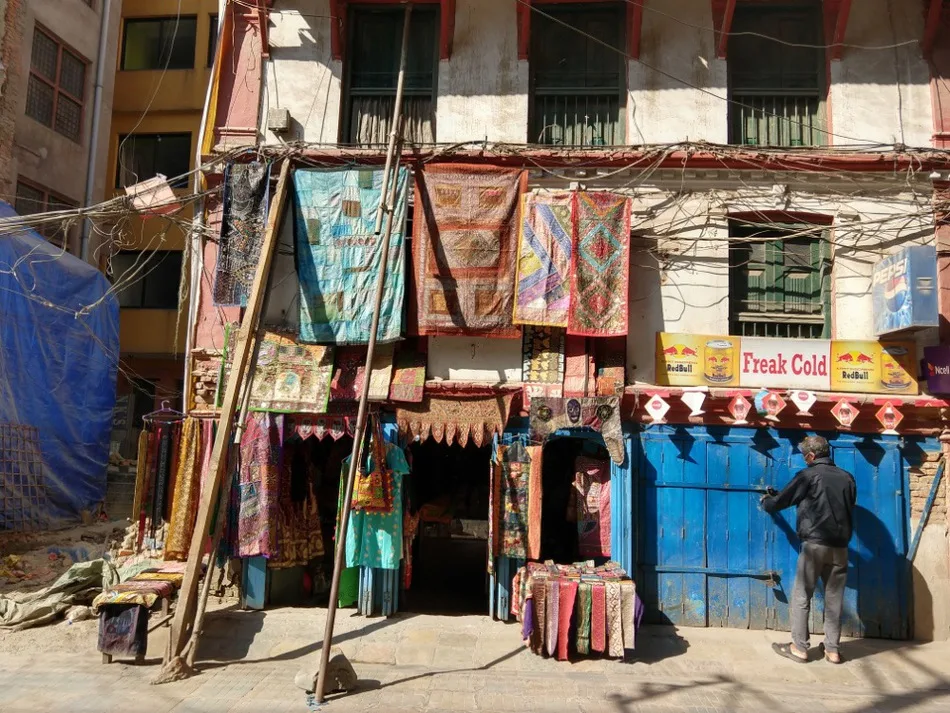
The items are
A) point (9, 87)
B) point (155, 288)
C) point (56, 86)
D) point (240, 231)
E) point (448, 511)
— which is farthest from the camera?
point (155, 288)

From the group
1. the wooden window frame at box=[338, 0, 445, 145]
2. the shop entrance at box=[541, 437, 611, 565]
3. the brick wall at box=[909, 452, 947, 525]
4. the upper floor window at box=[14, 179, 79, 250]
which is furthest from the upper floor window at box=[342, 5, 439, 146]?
the upper floor window at box=[14, 179, 79, 250]

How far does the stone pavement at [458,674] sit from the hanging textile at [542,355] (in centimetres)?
282

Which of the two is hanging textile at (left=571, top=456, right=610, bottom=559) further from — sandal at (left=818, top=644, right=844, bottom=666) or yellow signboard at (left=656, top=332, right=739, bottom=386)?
sandal at (left=818, top=644, right=844, bottom=666)

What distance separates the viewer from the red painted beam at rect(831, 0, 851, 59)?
8.22m

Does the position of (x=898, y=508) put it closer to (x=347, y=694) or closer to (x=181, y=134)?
(x=347, y=694)

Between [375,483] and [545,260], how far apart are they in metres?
3.21

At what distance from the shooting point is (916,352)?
7871mm

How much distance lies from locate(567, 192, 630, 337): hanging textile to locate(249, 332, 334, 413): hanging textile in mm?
2934

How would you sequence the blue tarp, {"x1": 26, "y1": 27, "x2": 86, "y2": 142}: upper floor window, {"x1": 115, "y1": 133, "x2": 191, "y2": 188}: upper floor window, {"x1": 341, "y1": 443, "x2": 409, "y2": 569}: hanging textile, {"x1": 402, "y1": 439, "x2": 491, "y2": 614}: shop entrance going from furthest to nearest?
{"x1": 115, "y1": 133, "x2": 191, "y2": 188}: upper floor window → {"x1": 26, "y1": 27, "x2": 86, "y2": 142}: upper floor window → the blue tarp → {"x1": 402, "y1": 439, "x2": 491, "y2": 614}: shop entrance → {"x1": 341, "y1": 443, "x2": 409, "y2": 569}: hanging textile

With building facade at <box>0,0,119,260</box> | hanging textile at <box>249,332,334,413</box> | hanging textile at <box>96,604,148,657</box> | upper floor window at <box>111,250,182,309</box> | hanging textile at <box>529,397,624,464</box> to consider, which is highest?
building facade at <box>0,0,119,260</box>

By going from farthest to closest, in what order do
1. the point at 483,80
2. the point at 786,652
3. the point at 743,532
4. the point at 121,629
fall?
the point at 483,80, the point at 743,532, the point at 786,652, the point at 121,629

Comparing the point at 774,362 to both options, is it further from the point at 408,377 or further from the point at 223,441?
the point at 223,441

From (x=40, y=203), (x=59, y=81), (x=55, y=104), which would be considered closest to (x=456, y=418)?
(x=40, y=203)

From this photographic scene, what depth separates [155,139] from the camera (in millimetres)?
18359
